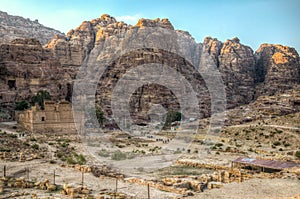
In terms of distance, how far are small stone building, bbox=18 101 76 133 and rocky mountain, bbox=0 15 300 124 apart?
23568 mm

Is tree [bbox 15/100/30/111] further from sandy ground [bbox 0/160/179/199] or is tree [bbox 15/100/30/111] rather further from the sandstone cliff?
sandy ground [bbox 0/160/179/199]

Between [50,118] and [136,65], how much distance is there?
50301mm

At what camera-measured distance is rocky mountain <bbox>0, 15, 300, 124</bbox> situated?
76.6m

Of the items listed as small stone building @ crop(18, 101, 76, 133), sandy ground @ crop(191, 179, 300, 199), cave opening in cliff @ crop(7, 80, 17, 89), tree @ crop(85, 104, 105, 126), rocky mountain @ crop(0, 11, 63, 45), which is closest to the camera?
sandy ground @ crop(191, 179, 300, 199)

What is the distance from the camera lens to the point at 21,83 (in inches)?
2889

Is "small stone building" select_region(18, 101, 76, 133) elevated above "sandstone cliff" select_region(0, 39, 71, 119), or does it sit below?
below

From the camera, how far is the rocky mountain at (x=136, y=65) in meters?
76.6

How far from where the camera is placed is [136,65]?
95125mm

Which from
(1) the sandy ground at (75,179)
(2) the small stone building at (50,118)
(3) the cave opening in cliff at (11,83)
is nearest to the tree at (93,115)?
(2) the small stone building at (50,118)

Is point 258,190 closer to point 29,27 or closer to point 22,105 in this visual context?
point 22,105

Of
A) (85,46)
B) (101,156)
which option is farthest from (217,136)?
(85,46)

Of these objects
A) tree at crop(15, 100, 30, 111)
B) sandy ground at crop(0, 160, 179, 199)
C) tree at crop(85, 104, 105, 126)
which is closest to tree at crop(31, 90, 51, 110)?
tree at crop(15, 100, 30, 111)

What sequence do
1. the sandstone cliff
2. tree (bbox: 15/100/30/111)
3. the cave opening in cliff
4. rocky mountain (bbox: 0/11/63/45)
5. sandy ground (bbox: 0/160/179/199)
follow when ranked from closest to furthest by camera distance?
1. sandy ground (bbox: 0/160/179/199)
2. tree (bbox: 15/100/30/111)
3. the sandstone cliff
4. the cave opening in cliff
5. rocky mountain (bbox: 0/11/63/45)

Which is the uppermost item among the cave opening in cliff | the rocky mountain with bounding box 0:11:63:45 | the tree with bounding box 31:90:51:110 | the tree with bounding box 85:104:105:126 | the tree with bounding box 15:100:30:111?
the rocky mountain with bounding box 0:11:63:45
